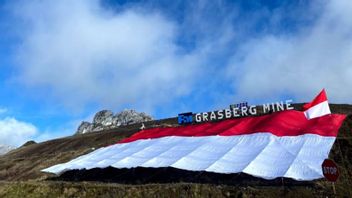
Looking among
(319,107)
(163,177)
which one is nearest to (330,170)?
(319,107)

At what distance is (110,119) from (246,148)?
123m

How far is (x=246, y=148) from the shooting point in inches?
1500

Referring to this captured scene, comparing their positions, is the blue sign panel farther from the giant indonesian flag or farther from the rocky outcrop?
the rocky outcrop

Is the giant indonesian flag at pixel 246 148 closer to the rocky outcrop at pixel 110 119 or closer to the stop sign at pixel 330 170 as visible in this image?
the stop sign at pixel 330 170

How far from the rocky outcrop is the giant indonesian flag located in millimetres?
96221

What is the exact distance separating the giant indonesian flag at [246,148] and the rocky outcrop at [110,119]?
316ft

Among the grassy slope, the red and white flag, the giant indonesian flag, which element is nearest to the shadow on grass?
the giant indonesian flag

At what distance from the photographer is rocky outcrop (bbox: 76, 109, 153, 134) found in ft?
485

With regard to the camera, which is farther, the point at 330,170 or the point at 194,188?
the point at 194,188

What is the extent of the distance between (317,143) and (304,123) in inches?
240

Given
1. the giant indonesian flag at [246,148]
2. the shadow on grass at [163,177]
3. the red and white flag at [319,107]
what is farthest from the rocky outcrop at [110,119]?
the red and white flag at [319,107]

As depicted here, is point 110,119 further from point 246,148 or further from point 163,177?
point 246,148

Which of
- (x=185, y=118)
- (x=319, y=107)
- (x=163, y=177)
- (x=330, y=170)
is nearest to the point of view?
(x=330, y=170)

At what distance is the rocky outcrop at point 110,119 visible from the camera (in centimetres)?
14779
